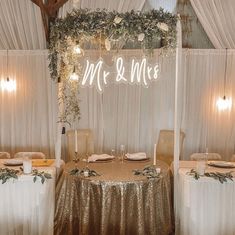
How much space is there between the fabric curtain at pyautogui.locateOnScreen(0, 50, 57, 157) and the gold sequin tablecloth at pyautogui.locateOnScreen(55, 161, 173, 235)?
2402mm

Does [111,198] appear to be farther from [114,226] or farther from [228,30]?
[228,30]

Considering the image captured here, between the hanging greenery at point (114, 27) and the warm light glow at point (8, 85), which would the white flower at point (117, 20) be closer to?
the hanging greenery at point (114, 27)

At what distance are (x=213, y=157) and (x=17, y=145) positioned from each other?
11.5ft

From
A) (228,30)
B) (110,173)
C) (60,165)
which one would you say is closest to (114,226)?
(110,173)

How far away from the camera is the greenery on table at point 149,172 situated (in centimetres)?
451

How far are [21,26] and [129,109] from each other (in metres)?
2.39

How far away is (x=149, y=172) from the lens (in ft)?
15.1

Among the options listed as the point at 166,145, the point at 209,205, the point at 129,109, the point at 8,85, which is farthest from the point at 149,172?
the point at 8,85

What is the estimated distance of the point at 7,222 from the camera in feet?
13.9

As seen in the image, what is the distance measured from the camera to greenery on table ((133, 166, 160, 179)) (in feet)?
14.8

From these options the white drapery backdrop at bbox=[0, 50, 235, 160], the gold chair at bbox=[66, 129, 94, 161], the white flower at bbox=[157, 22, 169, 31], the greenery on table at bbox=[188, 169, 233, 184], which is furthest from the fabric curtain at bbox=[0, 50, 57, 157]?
the greenery on table at bbox=[188, 169, 233, 184]

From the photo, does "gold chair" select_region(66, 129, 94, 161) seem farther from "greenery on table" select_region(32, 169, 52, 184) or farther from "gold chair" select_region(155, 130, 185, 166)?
"greenery on table" select_region(32, 169, 52, 184)

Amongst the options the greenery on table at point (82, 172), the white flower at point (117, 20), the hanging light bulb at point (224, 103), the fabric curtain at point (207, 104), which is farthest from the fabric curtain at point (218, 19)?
the greenery on table at point (82, 172)

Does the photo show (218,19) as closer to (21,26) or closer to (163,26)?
(163,26)
